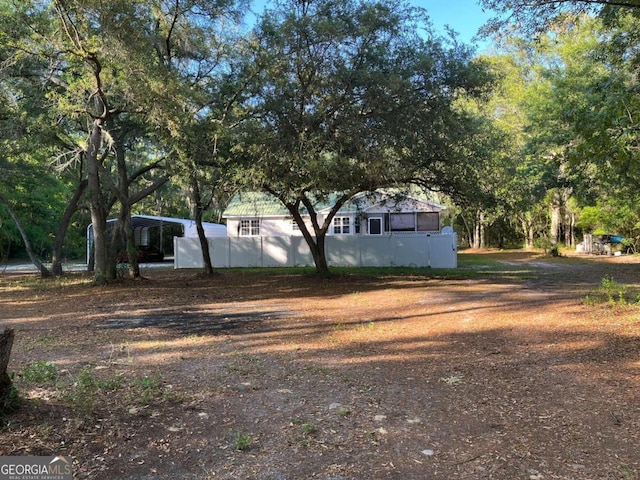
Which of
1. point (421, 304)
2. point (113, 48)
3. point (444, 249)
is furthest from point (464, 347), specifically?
point (444, 249)

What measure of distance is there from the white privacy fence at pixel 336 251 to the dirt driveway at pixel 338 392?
12.2 meters

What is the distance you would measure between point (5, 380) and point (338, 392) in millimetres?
2765

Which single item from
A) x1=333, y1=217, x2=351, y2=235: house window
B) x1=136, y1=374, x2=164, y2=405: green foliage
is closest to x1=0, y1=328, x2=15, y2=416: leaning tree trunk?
x1=136, y1=374, x2=164, y2=405: green foliage

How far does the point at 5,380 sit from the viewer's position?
11.7 feet

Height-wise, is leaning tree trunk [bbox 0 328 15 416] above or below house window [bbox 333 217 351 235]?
below

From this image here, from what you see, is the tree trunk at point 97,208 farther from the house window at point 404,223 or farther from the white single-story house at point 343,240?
the house window at point 404,223

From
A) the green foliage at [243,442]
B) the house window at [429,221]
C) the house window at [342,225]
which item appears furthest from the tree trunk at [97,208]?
the house window at [429,221]

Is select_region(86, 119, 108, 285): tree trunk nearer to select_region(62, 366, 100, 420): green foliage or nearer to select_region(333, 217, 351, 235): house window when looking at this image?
select_region(62, 366, 100, 420): green foliage

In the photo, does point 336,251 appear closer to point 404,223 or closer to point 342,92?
point 404,223

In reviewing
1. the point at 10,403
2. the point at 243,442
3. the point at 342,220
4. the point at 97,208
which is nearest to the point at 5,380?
the point at 10,403

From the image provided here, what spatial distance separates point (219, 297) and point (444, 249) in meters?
12.4

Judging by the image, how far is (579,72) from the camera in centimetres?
1862

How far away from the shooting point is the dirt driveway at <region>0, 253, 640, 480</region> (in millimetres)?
3254

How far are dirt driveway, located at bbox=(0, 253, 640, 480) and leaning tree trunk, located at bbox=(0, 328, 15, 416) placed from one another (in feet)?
0.41
